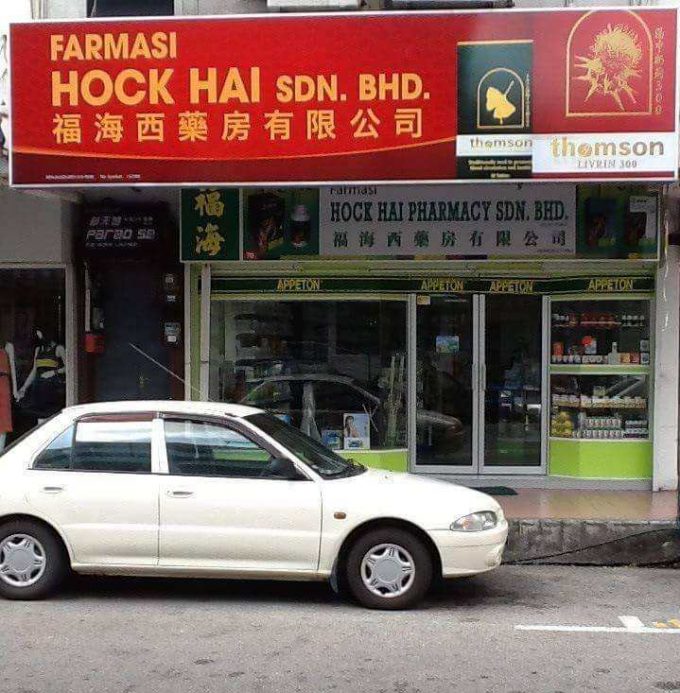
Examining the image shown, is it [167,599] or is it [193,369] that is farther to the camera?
[193,369]

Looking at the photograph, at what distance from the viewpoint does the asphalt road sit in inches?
220

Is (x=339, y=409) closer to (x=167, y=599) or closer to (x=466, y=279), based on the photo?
(x=466, y=279)

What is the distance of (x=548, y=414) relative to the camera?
11836mm

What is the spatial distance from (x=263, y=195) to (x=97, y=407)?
4634 millimetres

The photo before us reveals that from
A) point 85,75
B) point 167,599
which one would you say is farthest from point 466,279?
point 167,599

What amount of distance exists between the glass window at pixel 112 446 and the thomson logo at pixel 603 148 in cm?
455

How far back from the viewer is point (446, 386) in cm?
1201

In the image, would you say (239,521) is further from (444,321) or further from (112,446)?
(444,321)

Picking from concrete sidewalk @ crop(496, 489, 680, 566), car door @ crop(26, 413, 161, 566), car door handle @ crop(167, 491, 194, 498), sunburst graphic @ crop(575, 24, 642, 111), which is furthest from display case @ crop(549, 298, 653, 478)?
car door @ crop(26, 413, 161, 566)

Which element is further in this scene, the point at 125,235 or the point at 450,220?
the point at 125,235

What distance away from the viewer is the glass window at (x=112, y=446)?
7297mm

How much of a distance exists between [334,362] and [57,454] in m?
5.05

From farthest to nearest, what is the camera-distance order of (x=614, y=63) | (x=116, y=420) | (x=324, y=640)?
(x=614, y=63)
(x=116, y=420)
(x=324, y=640)

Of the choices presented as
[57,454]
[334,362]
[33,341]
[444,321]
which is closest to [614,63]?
[444,321]
